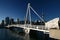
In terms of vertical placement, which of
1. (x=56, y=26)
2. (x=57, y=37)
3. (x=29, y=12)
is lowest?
(x=57, y=37)

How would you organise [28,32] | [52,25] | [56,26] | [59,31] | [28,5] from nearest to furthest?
[59,31] → [56,26] → [52,25] → [28,32] → [28,5]

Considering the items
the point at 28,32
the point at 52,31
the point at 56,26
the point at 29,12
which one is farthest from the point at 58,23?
the point at 29,12

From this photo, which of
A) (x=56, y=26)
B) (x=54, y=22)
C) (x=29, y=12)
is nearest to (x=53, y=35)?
(x=56, y=26)

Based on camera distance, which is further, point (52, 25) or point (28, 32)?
point (28, 32)

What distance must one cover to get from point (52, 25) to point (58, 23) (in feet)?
9.59

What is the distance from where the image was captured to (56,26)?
39.7m

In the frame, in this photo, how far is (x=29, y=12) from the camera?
86.1 metres

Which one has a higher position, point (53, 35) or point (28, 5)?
point (28, 5)

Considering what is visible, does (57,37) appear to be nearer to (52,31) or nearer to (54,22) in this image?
(52,31)

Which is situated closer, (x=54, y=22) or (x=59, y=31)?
(x=59, y=31)

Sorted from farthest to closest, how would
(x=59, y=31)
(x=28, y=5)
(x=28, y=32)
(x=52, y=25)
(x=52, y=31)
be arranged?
(x=28, y=5) < (x=28, y=32) < (x=52, y=25) < (x=52, y=31) < (x=59, y=31)

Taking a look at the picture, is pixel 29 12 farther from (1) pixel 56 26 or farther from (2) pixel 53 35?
(2) pixel 53 35

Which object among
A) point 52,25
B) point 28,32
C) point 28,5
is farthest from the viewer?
point 28,5

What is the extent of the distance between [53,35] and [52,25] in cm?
950
